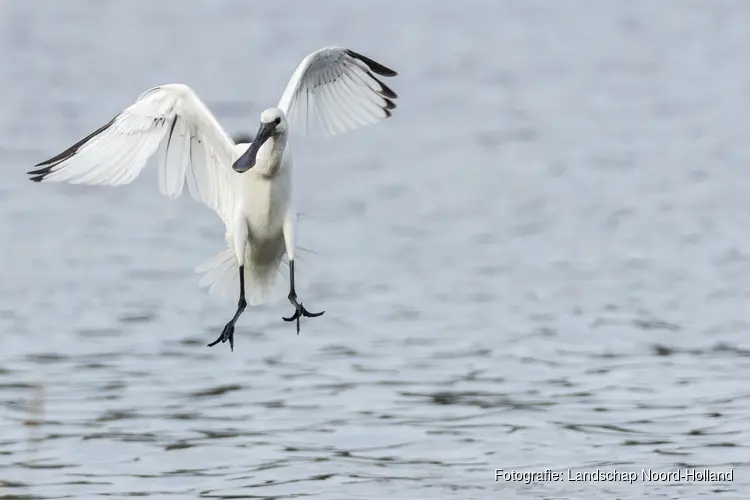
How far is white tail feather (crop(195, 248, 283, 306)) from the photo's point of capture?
10.1 meters

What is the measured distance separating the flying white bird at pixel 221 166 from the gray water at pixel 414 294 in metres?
0.51

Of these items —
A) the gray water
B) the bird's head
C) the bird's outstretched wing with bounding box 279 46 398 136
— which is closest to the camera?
the bird's head

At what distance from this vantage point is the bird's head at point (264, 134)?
907 cm

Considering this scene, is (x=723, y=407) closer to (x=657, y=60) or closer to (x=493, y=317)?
(x=493, y=317)

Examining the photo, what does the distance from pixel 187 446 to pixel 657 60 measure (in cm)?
1834

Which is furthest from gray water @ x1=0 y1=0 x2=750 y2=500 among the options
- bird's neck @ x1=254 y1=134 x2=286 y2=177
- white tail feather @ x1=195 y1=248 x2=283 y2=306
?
bird's neck @ x1=254 y1=134 x2=286 y2=177

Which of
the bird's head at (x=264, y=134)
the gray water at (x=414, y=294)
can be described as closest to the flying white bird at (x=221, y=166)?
the bird's head at (x=264, y=134)

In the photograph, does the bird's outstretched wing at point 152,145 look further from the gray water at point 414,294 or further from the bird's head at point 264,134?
the gray water at point 414,294

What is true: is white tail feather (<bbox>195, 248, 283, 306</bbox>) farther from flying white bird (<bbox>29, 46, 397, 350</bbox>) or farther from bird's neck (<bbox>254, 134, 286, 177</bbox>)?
bird's neck (<bbox>254, 134, 286, 177</bbox>)

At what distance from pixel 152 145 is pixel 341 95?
1378 millimetres

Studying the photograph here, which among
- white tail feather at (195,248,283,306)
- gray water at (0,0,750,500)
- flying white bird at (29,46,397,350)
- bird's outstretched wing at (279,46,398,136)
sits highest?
bird's outstretched wing at (279,46,398,136)

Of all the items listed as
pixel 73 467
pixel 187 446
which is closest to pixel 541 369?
pixel 187 446

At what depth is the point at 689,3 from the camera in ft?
112

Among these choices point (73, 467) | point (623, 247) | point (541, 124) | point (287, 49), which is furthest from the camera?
point (287, 49)
